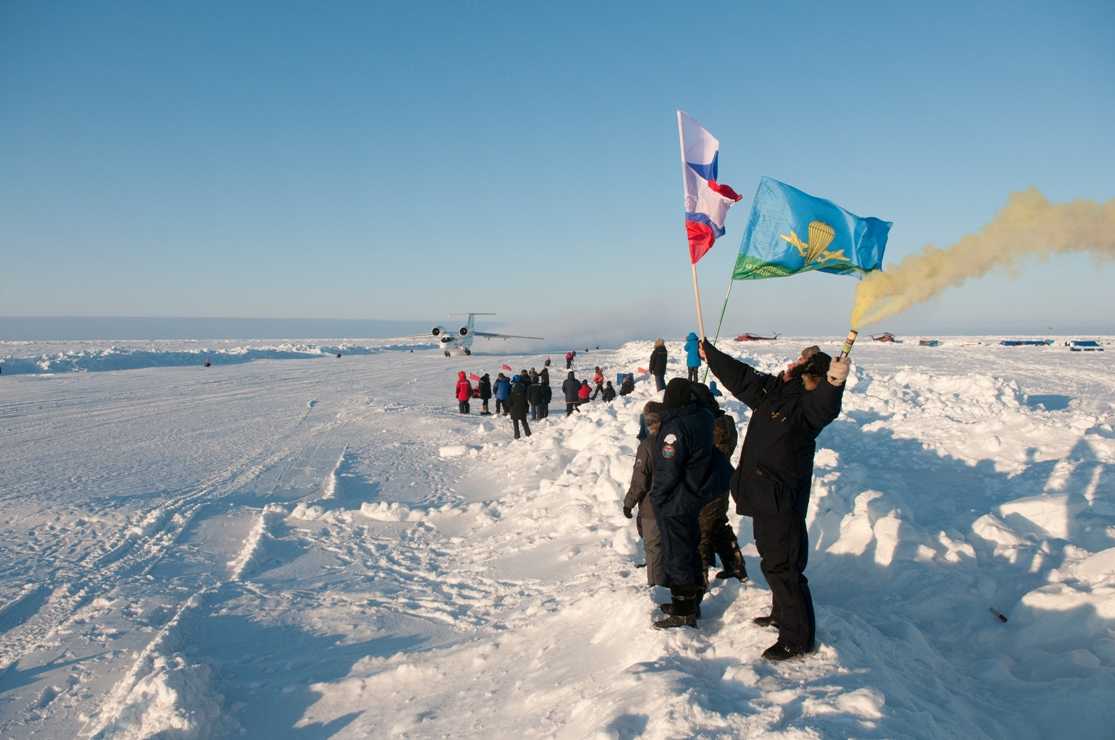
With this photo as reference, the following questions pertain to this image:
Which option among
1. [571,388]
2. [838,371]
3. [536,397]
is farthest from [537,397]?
[838,371]

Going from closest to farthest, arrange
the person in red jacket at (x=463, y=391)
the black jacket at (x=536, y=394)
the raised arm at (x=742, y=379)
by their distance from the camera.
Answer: the raised arm at (x=742, y=379) < the black jacket at (x=536, y=394) < the person in red jacket at (x=463, y=391)

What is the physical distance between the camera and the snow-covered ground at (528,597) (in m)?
3.76

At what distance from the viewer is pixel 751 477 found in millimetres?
3906

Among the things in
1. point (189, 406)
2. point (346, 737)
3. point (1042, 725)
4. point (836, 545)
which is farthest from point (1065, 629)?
point (189, 406)

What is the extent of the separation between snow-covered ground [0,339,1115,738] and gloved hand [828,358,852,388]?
1.60 metres

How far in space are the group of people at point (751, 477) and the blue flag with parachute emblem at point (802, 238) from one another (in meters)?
2.35

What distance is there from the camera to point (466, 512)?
952cm

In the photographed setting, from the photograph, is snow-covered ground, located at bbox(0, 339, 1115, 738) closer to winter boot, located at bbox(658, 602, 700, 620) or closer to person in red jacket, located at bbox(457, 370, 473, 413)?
winter boot, located at bbox(658, 602, 700, 620)

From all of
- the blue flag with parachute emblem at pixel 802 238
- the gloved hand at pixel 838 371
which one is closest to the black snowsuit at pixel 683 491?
the gloved hand at pixel 838 371

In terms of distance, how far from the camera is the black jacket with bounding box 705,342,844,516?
3717 mm

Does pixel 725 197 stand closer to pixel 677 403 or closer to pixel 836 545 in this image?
pixel 677 403

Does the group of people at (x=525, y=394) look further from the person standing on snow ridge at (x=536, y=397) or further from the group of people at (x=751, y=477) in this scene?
the group of people at (x=751, y=477)

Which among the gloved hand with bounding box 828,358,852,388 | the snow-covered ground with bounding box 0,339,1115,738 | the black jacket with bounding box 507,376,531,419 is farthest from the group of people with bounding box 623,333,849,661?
the black jacket with bounding box 507,376,531,419

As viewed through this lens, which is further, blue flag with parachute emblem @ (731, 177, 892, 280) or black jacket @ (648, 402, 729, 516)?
blue flag with parachute emblem @ (731, 177, 892, 280)
